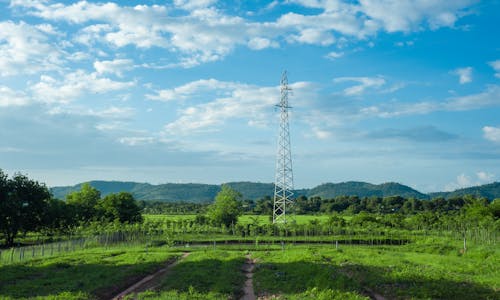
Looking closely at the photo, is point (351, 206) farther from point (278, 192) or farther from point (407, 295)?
point (407, 295)

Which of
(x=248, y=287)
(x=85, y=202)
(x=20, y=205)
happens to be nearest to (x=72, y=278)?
(x=248, y=287)

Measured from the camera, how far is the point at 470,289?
77.4ft

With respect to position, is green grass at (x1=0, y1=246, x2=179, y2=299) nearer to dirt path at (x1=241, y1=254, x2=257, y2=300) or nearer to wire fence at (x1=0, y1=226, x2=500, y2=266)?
dirt path at (x1=241, y1=254, x2=257, y2=300)

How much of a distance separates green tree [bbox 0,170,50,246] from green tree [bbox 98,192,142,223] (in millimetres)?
26322

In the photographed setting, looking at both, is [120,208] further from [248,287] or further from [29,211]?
[248,287]

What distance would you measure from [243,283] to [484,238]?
177 feet

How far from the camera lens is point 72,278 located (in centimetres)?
2911

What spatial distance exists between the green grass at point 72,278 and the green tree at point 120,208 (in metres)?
53.8

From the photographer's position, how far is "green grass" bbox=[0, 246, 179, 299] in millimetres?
23533

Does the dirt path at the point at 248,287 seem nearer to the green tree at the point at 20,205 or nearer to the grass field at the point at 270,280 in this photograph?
the grass field at the point at 270,280

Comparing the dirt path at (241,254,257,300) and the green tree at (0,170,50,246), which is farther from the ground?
the green tree at (0,170,50,246)

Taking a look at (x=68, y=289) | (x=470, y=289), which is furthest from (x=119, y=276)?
(x=470, y=289)

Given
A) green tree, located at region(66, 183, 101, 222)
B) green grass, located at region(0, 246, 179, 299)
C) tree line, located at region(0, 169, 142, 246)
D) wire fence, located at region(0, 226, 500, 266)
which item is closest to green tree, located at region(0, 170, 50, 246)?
tree line, located at region(0, 169, 142, 246)

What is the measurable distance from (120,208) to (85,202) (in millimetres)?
8414
